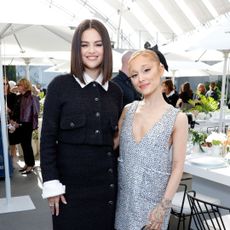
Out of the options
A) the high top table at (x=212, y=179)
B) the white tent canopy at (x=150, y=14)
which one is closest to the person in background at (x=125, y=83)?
the high top table at (x=212, y=179)

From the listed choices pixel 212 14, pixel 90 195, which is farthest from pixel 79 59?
pixel 212 14

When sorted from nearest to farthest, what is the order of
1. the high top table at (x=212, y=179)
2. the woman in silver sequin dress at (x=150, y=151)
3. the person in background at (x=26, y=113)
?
the woman in silver sequin dress at (x=150, y=151)
the high top table at (x=212, y=179)
the person in background at (x=26, y=113)

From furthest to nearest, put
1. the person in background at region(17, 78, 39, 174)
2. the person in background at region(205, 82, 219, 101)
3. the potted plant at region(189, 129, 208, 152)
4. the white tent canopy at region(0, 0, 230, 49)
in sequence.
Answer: the white tent canopy at region(0, 0, 230, 49) < the person in background at region(205, 82, 219, 101) < the person in background at region(17, 78, 39, 174) < the potted plant at region(189, 129, 208, 152)

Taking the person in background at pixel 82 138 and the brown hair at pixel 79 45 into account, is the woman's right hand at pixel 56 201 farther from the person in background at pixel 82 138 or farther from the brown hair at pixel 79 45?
the brown hair at pixel 79 45

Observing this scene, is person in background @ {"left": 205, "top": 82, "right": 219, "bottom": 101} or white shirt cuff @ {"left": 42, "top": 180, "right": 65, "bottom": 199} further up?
person in background @ {"left": 205, "top": 82, "right": 219, "bottom": 101}

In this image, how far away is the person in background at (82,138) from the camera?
1659 mm

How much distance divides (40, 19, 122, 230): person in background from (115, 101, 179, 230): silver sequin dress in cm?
7

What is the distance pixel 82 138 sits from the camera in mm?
1671

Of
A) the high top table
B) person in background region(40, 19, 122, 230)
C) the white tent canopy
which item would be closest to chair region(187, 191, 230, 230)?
the high top table

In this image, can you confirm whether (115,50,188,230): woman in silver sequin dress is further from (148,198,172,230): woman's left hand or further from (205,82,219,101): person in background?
(205,82,219,101): person in background

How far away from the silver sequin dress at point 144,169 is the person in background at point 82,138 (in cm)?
7

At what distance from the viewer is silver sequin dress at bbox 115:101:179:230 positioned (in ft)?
5.42

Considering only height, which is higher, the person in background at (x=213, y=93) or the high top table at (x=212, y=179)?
the person in background at (x=213, y=93)

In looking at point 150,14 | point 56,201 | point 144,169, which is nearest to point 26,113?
point 56,201
